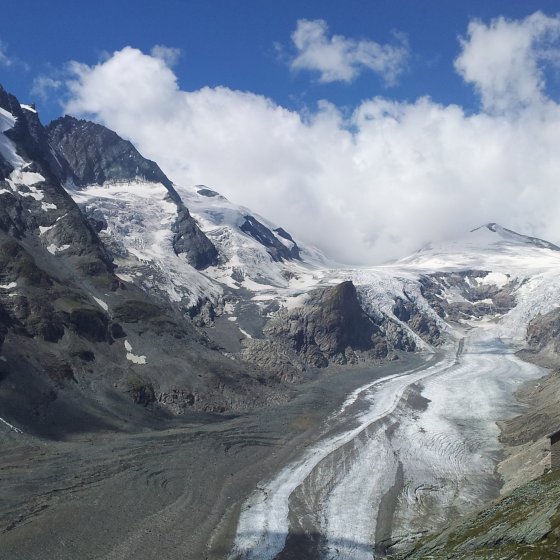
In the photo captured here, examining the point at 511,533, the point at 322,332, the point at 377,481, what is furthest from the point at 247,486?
A: the point at 322,332

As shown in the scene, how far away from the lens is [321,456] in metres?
76.8

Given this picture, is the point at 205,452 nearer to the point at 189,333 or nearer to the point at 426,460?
the point at 426,460

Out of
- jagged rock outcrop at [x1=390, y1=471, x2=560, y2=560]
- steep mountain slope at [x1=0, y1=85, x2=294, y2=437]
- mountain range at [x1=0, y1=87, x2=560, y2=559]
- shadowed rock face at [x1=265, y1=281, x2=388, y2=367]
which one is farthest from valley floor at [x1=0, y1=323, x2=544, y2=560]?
shadowed rock face at [x1=265, y1=281, x2=388, y2=367]

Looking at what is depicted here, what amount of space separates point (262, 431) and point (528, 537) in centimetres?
6603

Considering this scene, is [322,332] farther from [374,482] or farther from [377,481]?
[374,482]

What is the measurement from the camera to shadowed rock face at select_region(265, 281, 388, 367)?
181m

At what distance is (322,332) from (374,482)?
121304mm

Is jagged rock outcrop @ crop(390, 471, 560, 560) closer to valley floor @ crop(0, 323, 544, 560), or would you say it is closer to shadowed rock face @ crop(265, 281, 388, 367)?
valley floor @ crop(0, 323, 544, 560)

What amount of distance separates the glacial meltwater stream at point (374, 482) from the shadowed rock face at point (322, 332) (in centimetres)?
5793

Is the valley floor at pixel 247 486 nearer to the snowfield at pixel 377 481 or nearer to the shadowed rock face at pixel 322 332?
the snowfield at pixel 377 481

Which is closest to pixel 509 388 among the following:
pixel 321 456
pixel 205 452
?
pixel 321 456

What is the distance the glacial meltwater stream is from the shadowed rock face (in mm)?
57925

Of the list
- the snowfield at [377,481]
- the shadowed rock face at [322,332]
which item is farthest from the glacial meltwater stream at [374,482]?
the shadowed rock face at [322,332]

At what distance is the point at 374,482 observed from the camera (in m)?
67.0
